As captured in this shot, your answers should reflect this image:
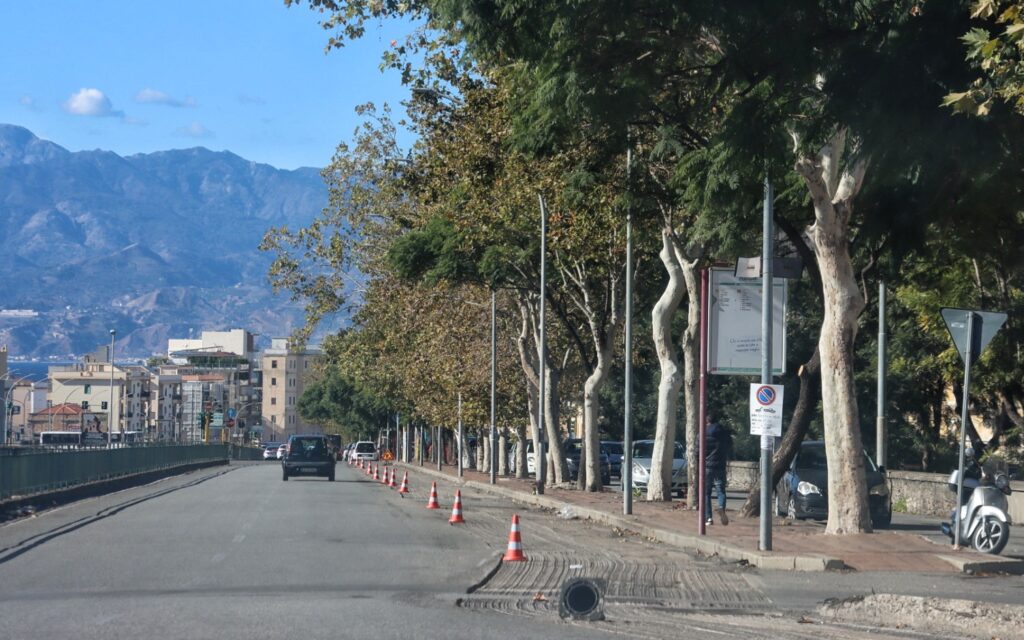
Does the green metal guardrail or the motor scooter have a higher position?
the motor scooter

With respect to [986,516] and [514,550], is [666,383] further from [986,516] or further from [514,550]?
[514,550]

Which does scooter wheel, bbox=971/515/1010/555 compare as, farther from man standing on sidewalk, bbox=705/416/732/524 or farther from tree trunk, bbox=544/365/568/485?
tree trunk, bbox=544/365/568/485

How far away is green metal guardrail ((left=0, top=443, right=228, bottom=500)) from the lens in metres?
27.3

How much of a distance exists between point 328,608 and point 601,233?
18979 millimetres

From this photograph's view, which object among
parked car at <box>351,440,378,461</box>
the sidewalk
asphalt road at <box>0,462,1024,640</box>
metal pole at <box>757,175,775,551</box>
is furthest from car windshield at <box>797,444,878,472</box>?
parked car at <box>351,440,378,461</box>

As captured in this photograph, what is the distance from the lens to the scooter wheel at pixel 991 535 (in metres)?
17.5

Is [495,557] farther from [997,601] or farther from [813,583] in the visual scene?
[997,601]

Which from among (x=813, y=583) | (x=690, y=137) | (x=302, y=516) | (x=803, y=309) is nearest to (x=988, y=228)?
(x=690, y=137)

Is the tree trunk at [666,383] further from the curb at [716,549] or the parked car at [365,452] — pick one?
the parked car at [365,452]

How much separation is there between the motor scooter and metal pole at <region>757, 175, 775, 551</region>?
2.50m

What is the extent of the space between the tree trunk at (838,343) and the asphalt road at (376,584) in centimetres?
257

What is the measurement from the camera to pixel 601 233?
30.2 meters

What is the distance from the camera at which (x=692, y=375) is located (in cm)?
2756

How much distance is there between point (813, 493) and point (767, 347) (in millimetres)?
8062
